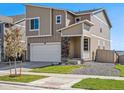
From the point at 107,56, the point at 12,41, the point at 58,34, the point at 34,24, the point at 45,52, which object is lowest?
the point at 107,56

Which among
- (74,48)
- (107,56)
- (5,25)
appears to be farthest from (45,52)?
(5,25)


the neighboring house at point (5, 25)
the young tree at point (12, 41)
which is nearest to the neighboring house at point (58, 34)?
the neighboring house at point (5, 25)

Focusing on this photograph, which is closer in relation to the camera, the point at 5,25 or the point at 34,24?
the point at 34,24

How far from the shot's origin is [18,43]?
51.2ft

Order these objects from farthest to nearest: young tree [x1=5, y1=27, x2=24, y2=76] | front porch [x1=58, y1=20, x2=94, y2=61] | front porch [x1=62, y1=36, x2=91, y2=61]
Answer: front porch [x1=62, y1=36, x2=91, y2=61] → front porch [x1=58, y1=20, x2=94, y2=61] → young tree [x1=5, y1=27, x2=24, y2=76]

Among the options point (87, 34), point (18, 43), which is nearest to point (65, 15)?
point (87, 34)

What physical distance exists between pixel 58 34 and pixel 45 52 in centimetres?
291

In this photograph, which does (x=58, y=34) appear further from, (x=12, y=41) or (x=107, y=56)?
(x=12, y=41)

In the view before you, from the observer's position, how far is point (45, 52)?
86.8 ft

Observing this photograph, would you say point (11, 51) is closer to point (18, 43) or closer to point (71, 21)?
point (18, 43)

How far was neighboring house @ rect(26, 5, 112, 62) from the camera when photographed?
2435cm

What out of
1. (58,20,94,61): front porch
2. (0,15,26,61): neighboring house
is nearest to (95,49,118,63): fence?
(58,20,94,61): front porch

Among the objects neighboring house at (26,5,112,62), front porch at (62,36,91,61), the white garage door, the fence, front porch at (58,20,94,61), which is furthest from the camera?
the fence

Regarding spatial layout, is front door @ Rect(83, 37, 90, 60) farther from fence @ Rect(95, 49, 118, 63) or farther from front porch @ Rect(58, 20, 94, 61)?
fence @ Rect(95, 49, 118, 63)
